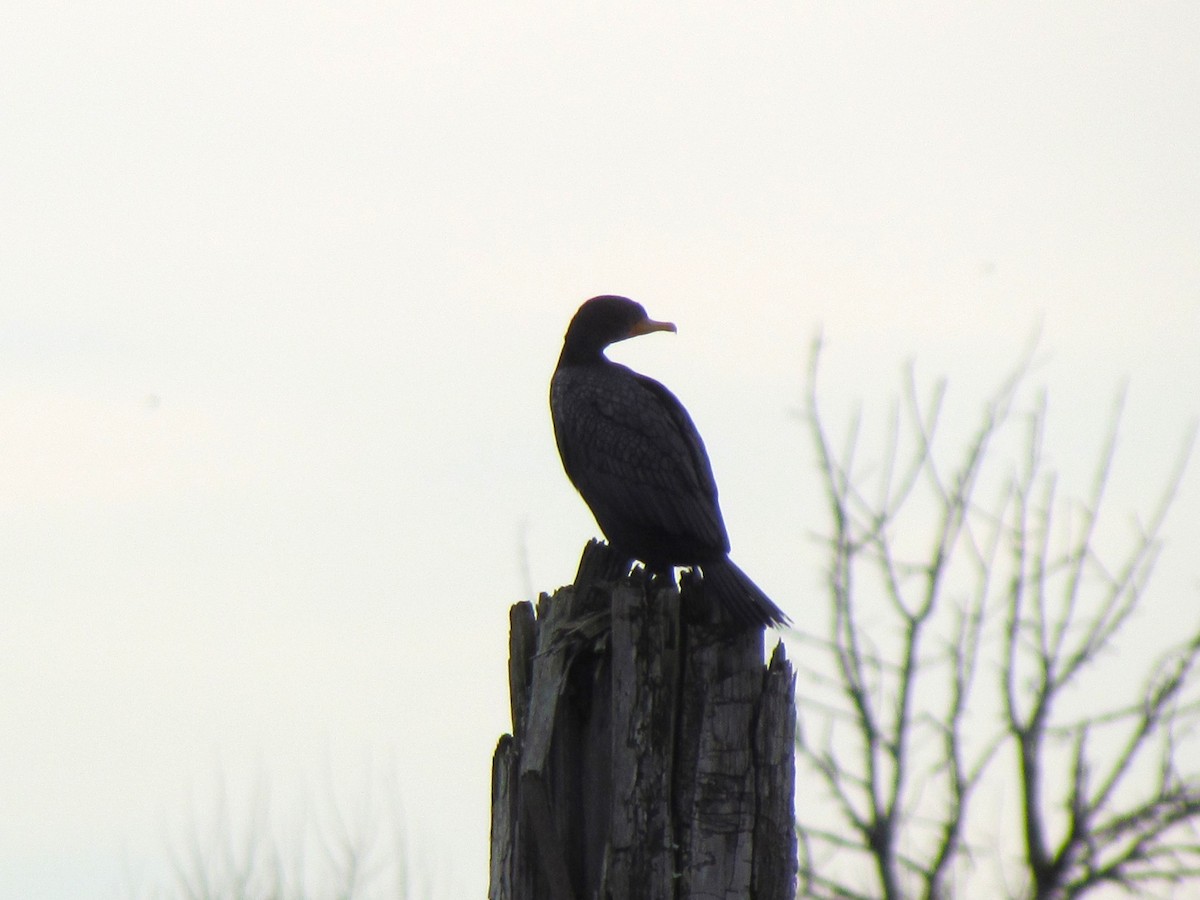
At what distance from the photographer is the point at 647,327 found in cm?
674

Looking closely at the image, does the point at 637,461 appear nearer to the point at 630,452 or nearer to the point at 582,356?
the point at 630,452

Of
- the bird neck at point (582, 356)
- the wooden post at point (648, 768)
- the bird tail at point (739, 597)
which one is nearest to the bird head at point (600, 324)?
the bird neck at point (582, 356)

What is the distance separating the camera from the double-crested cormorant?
5.58 m

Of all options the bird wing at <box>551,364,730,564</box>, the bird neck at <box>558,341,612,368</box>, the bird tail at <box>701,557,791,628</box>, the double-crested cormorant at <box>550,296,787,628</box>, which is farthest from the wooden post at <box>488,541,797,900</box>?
the bird neck at <box>558,341,612,368</box>

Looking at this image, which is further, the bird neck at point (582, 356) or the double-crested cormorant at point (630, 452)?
the bird neck at point (582, 356)

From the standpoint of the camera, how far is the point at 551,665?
161 inches

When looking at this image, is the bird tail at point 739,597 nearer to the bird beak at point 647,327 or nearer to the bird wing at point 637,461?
the bird wing at point 637,461

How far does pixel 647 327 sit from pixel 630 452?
962 mm

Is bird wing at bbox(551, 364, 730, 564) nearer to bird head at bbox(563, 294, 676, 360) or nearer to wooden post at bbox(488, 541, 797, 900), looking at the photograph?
bird head at bbox(563, 294, 676, 360)

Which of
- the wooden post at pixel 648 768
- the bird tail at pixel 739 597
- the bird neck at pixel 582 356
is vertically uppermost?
the bird neck at pixel 582 356

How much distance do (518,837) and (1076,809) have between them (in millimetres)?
5632

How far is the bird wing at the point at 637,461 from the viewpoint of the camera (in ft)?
18.4

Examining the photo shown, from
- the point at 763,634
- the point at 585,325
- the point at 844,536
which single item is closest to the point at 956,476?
the point at 844,536

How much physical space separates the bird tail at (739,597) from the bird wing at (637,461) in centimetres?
49
